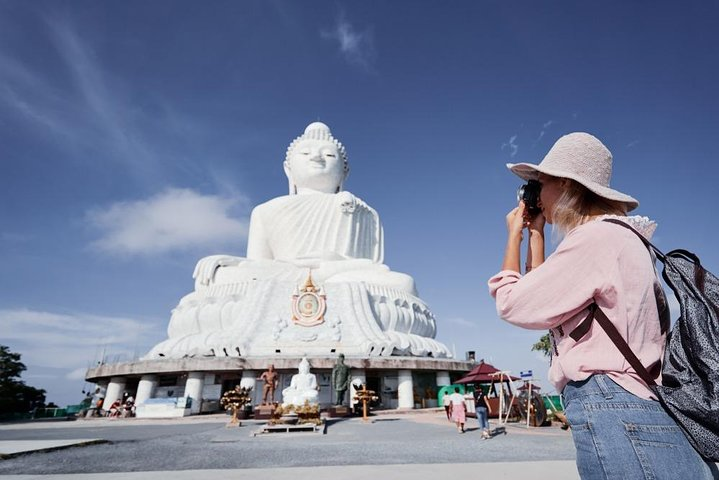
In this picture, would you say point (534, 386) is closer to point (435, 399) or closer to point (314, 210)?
point (435, 399)

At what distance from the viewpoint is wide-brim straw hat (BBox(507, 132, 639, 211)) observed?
Result: 125 cm

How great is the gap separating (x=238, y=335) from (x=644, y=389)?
640 inches

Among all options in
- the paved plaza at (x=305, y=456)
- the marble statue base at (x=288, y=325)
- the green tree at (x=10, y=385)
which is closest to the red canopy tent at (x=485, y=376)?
the paved plaza at (x=305, y=456)

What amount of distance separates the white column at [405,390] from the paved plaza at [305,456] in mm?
7841

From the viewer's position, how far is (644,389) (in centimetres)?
103

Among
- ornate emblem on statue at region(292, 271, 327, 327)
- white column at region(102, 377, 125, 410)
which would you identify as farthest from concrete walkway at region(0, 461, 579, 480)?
white column at region(102, 377, 125, 410)

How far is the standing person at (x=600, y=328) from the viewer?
0.98 meters

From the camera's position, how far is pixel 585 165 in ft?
4.22

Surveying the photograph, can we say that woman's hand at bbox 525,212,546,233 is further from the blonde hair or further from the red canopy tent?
the red canopy tent

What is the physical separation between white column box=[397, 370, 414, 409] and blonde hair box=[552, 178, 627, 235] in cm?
1506

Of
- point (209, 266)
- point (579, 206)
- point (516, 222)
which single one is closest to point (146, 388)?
point (209, 266)

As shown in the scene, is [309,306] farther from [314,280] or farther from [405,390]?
[405,390]

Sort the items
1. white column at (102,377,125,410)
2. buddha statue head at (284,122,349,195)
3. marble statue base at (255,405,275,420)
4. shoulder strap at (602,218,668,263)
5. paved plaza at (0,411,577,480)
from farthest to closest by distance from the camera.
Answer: buddha statue head at (284,122,349,195) → white column at (102,377,125,410) → marble statue base at (255,405,275,420) → paved plaza at (0,411,577,480) → shoulder strap at (602,218,668,263)

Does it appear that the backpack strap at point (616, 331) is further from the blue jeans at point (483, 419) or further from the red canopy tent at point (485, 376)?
the red canopy tent at point (485, 376)
